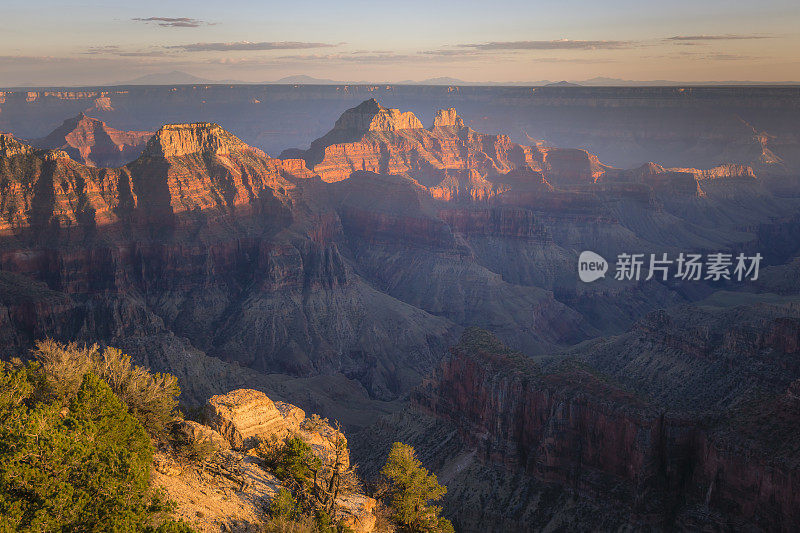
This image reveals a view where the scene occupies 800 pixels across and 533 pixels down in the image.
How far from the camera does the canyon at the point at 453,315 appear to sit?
5134 cm

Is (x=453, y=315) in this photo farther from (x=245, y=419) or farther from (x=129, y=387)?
(x=129, y=387)

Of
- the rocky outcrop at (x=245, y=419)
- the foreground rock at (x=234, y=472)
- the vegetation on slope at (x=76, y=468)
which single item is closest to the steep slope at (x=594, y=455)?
the foreground rock at (x=234, y=472)

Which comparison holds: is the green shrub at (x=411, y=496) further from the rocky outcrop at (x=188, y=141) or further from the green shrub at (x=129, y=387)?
the rocky outcrop at (x=188, y=141)

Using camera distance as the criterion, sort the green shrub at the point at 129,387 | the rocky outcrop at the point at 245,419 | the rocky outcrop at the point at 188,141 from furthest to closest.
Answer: the rocky outcrop at the point at 188,141
the rocky outcrop at the point at 245,419
the green shrub at the point at 129,387

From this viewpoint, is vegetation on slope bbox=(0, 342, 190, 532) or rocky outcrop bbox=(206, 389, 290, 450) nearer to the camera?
vegetation on slope bbox=(0, 342, 190, 532)

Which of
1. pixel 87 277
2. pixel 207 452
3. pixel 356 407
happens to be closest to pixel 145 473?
pixel 207 452

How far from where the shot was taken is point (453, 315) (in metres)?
137

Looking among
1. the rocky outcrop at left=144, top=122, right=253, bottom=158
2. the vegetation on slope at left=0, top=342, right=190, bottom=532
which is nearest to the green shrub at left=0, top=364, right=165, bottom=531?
the vegetation on slope at left=0, top=342, right=190, bottom=532

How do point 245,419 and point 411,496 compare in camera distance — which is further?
point 245,419

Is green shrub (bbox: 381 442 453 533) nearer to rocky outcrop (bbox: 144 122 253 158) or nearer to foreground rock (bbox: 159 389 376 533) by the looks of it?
foreground rock (bbox: 159 389 376 533)

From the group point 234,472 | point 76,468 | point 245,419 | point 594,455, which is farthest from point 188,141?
point 76,468

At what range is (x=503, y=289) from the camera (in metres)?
142

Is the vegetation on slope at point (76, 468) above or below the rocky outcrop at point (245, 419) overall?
above

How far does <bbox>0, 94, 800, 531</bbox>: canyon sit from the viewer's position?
168ft
